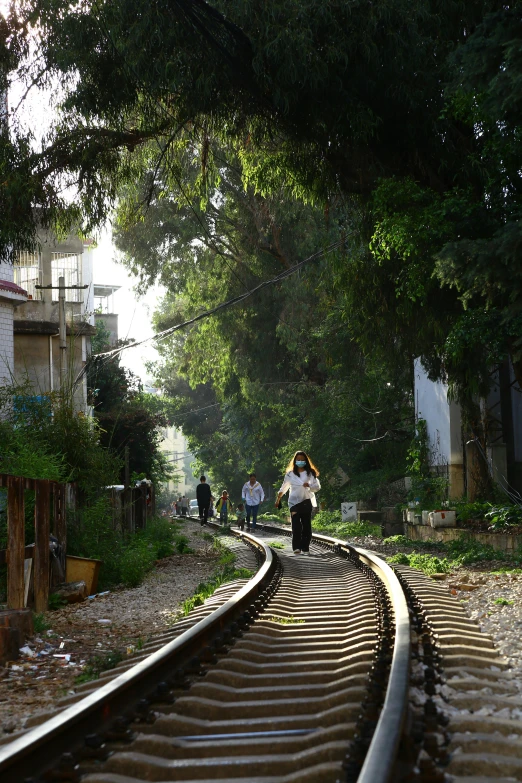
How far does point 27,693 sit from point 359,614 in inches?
119

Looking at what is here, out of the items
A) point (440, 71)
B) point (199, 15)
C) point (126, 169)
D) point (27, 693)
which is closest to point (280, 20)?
point (199, 15)

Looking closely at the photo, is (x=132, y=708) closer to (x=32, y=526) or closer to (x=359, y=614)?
(x=359, y=614)

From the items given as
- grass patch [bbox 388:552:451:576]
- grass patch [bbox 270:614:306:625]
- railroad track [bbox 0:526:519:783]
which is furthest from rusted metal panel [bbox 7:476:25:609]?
grass patch [bbox 388:552:451:576]

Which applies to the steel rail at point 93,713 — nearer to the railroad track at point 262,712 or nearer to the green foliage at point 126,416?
the railroad track at point 262,712

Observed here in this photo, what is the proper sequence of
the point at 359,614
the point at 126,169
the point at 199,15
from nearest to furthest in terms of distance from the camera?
the point at 359,614 → the point at 199,15 → the point at 126,169

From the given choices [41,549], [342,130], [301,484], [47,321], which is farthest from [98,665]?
[47,321]

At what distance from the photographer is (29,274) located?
3198cm

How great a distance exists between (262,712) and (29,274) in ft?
95.5

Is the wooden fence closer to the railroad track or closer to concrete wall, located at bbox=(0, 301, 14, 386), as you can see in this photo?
the railroad track

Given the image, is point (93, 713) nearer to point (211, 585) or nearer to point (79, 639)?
point (79, 639)

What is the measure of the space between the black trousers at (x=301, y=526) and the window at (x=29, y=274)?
16999 mm

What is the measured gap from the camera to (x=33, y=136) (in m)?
14.2

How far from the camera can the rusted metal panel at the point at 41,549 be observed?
33.1 ft

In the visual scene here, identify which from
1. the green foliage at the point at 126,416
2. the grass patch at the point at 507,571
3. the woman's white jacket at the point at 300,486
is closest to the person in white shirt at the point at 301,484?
the woman's white jacket at the point at 300,486
